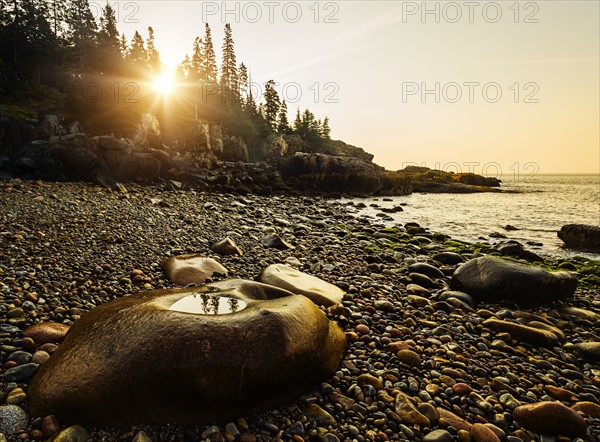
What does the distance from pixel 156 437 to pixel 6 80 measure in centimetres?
4859

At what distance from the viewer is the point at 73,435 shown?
244 centimetres

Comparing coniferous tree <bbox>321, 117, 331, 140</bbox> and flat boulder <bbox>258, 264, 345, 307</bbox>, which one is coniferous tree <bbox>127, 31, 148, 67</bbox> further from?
flat boulder <bbox>258, 264, 345, 307</bbox>

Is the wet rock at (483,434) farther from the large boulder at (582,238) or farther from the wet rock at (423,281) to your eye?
the large boulder at (582,238)

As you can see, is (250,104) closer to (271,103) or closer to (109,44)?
(271,103)

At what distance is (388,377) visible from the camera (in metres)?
3.58

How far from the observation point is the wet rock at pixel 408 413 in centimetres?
296

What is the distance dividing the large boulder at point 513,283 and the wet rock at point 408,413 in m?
4.16

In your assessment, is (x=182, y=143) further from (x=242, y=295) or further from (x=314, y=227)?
(x=242, y=295)

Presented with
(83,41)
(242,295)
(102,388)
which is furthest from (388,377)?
(83,41)

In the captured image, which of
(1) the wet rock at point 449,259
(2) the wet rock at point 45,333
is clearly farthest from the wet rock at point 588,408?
(1) the wet rock at point 449,259

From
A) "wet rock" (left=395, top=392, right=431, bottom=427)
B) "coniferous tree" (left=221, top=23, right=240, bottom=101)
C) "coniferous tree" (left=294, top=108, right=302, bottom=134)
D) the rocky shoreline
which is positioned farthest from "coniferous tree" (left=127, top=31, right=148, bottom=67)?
"wet rock" (left=395, top=392, right=431, bottom=427)

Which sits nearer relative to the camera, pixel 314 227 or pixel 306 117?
pixel 314 227

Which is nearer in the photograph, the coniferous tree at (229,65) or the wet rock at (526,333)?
the wet rock at (526,333)

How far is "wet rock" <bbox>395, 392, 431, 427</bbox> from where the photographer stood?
2.96m
